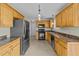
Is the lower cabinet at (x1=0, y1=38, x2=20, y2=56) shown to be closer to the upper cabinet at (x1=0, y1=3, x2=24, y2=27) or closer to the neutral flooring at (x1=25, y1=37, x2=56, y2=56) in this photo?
the upper cabinet at (x1=0, y1=3, x2=24, y2=27)

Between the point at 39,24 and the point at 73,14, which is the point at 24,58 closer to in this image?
the point at 73,14

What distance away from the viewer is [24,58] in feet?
3.27

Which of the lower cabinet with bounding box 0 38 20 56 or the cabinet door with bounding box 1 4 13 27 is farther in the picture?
the cabinet door with bounding box 1 4 13 27

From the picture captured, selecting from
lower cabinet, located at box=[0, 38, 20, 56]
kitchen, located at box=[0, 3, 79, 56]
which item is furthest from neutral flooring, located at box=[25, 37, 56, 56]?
lower cabinet, located at box=[0, 38, 20, 56]

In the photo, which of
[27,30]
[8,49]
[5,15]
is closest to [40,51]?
[27,30]

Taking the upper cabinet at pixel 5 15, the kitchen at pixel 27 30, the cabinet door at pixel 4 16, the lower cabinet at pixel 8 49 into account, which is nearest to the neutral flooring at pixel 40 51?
the kitchen at pixel 27 30

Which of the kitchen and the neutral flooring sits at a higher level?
the kitchen

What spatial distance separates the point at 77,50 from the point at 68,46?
0.28m

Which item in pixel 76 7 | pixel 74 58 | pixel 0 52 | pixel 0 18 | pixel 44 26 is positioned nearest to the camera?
pixel 74 58

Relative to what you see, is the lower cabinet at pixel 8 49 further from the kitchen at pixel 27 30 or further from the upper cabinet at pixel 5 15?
the upper cabinet at pixel 5 15

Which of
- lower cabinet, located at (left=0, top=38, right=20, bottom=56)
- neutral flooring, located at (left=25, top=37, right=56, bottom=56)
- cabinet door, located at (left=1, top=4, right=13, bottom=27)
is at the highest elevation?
Answer: cabinet door, located at (left=1, top=4, right=13, bottom=27)

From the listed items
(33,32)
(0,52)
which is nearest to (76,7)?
(0,52)

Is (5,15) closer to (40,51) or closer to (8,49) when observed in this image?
(8,49)

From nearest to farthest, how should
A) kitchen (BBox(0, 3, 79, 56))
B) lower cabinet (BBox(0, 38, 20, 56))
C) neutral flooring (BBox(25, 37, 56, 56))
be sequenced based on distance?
lower cabinet (BBox(0, 38, 20, 56))
kitchen (BBox(0, 3, 79, 56))
neutral flooring (BBox(25, 37, 56, 56))
